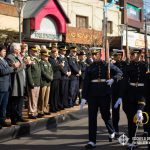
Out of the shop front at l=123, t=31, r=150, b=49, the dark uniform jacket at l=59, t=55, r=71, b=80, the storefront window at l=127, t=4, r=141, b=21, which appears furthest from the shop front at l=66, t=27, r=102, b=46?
the dark uniform jacket at l=59, t=55, r=71, b=80

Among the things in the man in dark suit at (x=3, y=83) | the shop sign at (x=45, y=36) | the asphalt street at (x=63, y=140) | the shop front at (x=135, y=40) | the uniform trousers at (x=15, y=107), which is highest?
A: the shop front at (x=135, y=40)

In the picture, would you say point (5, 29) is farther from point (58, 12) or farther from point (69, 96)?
point (69, 96)

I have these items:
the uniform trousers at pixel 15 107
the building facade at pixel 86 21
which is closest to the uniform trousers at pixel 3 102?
the uniform trousers at pixel 15 107

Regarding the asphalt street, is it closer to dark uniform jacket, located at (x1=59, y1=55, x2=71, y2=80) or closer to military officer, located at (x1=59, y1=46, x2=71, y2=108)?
military officer, located at (x1=59, y1=46, x2=71, y2=108)

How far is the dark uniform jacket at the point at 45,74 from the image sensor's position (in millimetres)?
10648

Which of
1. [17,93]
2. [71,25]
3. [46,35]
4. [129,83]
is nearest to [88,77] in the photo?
[129,83]

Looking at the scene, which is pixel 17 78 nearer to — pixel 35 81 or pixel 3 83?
pixel 3 83

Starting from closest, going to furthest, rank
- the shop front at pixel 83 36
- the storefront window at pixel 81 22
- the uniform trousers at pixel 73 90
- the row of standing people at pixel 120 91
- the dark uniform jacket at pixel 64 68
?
the row of standing people at pixel 120 91, the dark uniform jacket at pixel 64 68, the uniform trousers at pixel 73 90, the shop front at pixel 83 36, the storefront window at pixel 81 22

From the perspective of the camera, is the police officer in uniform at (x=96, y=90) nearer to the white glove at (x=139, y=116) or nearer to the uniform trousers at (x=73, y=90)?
the white glove at (x=139, y=116)

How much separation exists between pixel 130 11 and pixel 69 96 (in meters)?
29.6

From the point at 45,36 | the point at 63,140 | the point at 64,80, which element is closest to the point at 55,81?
the point at 64,80

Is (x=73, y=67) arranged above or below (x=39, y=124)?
above

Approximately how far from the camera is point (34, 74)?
33.7 feet

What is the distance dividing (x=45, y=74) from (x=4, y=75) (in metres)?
1.90
